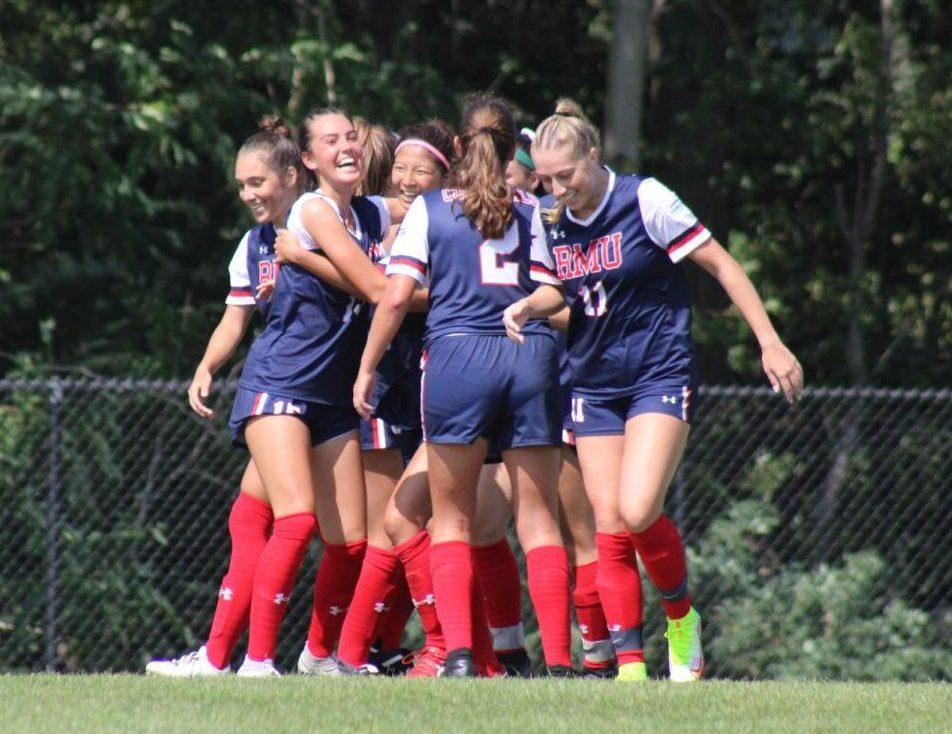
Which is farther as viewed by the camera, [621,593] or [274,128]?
[274,128]

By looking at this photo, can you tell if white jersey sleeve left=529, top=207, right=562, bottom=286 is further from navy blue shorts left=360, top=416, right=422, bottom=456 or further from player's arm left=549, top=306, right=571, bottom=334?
navy blue shorts left=360, top=416, right=422, bottom=456

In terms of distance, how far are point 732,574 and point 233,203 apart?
504 cm

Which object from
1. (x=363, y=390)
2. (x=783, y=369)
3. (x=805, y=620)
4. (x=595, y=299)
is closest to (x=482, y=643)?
(x=363, y=390)

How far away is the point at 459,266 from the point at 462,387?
1.41ft

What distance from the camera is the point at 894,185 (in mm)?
14461

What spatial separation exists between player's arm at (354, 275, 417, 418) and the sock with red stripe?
2.82ft

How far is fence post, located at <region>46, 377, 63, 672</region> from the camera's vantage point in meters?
9.59

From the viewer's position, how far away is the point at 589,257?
5.71m

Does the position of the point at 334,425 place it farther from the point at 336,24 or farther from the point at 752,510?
the point at 336,24

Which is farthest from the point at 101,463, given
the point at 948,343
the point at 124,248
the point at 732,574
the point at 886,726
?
the point at 948,343

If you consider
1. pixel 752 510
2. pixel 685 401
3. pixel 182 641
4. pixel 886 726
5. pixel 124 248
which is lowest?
pixel 182 641

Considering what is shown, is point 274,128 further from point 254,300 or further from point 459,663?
point 459,663

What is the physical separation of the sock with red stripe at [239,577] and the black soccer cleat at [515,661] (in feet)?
3.41

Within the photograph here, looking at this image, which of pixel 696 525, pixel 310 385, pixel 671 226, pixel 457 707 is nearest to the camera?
pixel 457 707
